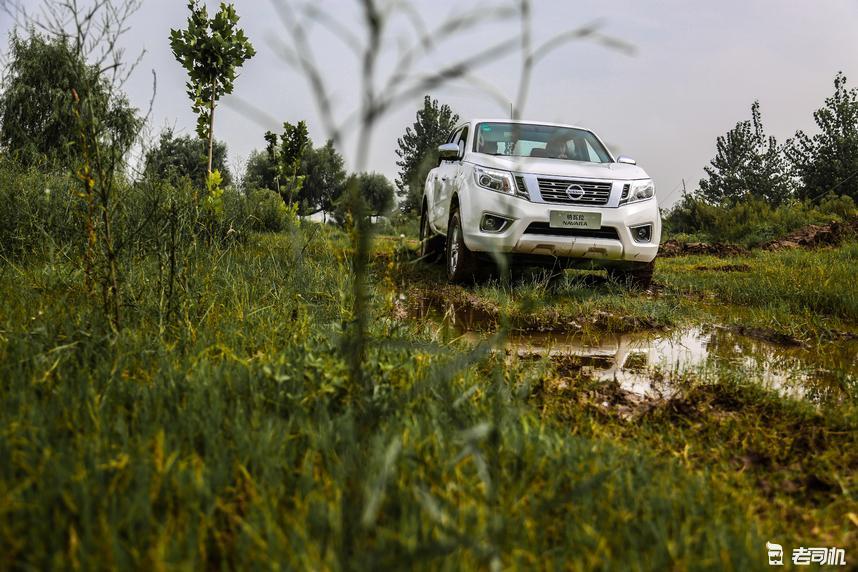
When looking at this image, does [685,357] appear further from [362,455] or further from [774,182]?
[774,182]

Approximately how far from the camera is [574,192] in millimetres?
6086

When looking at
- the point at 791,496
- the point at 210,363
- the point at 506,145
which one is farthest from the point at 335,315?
the point at 506,145

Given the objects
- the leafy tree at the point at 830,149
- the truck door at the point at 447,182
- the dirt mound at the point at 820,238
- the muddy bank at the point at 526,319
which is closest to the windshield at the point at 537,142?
the truck door at the point at 447,182

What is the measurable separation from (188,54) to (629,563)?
7006 mm

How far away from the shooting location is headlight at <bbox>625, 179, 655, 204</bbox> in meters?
6.21

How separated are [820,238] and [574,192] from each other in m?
8.47

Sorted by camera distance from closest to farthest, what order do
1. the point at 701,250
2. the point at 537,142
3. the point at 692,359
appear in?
the point at 692,359, the point at 537,142, the point at 701,250

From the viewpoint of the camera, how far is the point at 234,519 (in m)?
1.55

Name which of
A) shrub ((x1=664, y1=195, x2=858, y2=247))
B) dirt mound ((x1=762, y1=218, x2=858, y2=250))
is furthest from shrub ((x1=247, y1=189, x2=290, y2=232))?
shrub ((x1=664, y1=195, x2=858, y2=247))

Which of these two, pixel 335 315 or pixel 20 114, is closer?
pixel 335 315

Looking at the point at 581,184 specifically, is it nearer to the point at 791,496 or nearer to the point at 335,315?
the point at 335,315
